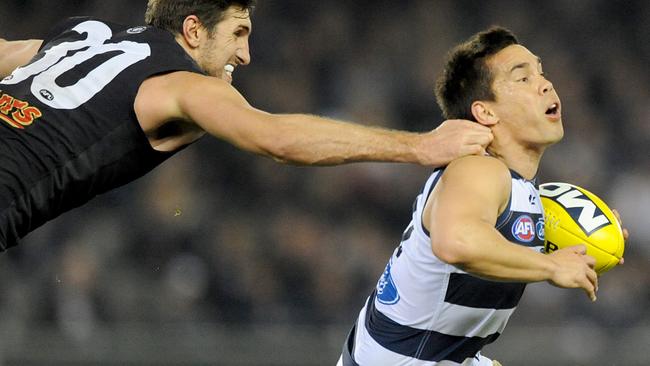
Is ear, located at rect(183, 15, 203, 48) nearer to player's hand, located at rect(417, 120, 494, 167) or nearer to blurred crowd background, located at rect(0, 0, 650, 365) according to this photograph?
player's hand, located at rect(417, 120, 494, 167)

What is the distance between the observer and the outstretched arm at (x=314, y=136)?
373cm

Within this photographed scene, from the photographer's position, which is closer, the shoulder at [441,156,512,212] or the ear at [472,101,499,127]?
the shoulder at [441,156,512,212]

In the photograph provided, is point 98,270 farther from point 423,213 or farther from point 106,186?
point 423,213

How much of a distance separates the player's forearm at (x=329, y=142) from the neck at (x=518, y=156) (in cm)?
57

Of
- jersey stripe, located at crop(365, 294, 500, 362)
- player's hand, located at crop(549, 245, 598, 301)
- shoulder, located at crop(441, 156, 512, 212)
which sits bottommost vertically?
jersey stripe, located at crop(365, 294, 500, 362)

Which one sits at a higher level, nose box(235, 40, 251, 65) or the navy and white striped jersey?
nose box(235, 40, 251, 65)

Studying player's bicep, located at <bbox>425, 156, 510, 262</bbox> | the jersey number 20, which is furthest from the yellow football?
the jersey number 20

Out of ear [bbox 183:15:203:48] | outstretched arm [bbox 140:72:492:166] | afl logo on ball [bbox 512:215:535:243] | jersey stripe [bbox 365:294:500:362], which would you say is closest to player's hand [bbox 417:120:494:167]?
outstretched arm [bbox 140:72:492:166]

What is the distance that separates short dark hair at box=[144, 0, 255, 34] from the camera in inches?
180

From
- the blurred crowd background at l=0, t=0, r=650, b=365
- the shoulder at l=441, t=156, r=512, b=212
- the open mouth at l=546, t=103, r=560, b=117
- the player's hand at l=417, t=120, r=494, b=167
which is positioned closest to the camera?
the shoulder at l=441, t=156, r=512, b=212

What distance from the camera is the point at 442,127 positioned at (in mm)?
3816

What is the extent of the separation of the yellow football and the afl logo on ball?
355mm

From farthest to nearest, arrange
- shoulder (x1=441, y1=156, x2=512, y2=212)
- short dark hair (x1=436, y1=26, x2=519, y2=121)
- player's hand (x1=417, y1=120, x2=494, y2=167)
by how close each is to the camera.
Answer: short dark hair (x1=436, y1=26, x2=519, y2=121) < player's hand (x1=417, y1=120, x2=494, y2=167) < shoulder (x1=441, y1=156, x2=512, y2=212)

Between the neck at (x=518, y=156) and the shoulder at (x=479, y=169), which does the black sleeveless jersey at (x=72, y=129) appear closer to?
the shoulder at (x=479, y=169)
